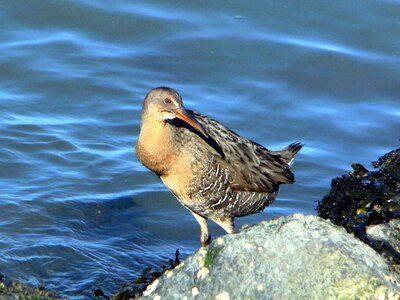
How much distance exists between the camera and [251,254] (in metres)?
4.17

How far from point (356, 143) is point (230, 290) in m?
6.13

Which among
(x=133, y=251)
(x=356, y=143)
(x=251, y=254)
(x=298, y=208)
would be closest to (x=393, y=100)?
(x=356, y=143)

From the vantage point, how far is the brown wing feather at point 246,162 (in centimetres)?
757

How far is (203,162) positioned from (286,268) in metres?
3.26

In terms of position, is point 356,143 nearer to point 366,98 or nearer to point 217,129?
point 366,98

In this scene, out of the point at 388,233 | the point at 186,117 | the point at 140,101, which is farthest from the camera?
the point at 140,101

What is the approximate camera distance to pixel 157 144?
7168mm

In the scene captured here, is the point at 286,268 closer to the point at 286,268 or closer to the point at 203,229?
the point at 286,268

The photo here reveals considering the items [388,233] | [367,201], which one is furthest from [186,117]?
[388,233]

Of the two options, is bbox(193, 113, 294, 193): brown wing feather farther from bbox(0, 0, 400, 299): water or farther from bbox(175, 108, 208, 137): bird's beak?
bbox(0, 0, 400, 299): water

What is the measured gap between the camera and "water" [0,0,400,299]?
8.17 metres

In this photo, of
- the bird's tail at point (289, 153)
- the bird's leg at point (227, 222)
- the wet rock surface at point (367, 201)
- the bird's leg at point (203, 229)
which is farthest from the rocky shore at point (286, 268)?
the bird's tail at point (289, 153)

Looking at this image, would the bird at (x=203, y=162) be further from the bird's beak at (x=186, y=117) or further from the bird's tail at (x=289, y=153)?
the bird's tail at (x=289, y=153)

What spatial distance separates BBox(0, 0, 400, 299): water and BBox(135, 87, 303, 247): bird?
81cm
